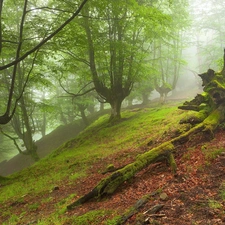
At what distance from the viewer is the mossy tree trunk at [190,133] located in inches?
201

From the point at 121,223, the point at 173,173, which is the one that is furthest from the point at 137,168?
the point at 121,223

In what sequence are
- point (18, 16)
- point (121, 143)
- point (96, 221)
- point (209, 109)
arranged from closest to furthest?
1. point (96, 221)
2. point (209, 109)
3. point (121, 143)
4. point (18, 16)

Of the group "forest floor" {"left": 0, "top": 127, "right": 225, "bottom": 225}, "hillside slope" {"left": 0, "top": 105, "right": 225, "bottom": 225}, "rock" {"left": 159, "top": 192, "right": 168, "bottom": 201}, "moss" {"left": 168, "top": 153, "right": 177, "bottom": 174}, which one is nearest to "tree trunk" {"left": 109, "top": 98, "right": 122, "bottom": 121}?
"hillside slope" {"left": 0, "top": 105, "right": 225, "bottom": 225}

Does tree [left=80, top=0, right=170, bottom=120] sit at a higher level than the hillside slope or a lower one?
higher

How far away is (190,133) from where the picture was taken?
6.45 metres

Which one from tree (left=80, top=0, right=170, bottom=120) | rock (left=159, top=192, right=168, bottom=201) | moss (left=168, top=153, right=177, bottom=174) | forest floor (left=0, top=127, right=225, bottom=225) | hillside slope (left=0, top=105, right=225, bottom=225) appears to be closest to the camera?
forest floor (left=0, top=127, right=225, bottom=225)

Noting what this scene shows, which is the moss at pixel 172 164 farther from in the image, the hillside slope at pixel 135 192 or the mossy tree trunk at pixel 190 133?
the hillside slope at pixel 135 192

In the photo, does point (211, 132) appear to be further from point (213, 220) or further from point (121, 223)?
point (121, 223)

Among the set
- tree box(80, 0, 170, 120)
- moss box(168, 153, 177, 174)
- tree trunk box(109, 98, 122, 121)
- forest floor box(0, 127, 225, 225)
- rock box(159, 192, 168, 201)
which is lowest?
forest floor box(0, 127, 225, 225)

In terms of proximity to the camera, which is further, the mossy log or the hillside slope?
the mossy log

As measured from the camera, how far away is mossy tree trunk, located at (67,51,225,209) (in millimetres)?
5102

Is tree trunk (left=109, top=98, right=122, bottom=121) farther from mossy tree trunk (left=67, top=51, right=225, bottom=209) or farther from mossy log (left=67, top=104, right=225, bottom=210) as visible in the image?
mossy log (left=67, top=104, right=225, bottom=210)

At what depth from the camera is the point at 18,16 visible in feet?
45.1

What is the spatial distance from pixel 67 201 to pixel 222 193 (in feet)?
13.1
